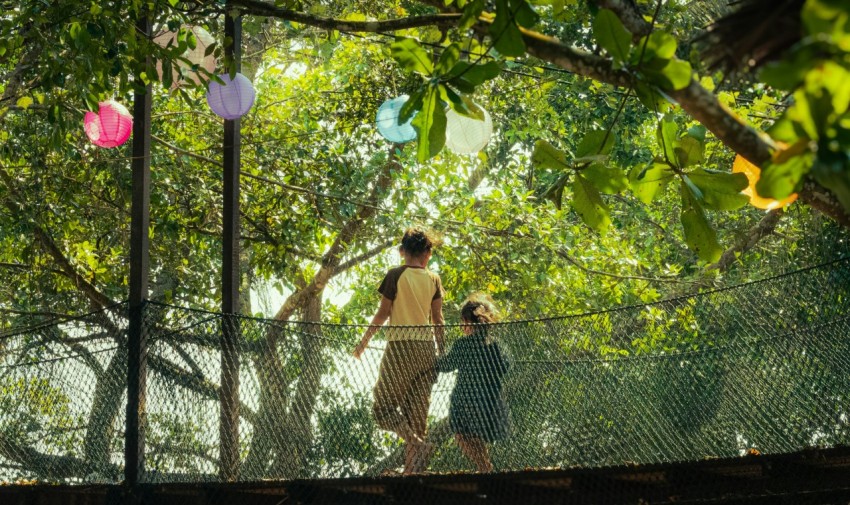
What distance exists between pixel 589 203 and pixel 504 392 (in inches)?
53.7

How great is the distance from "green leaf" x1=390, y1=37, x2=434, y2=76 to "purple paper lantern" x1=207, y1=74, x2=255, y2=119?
2.66 metres

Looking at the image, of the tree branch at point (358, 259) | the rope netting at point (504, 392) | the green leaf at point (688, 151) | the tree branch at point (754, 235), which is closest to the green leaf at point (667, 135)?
the green leaf at point (688, 151)

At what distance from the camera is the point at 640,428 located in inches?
103

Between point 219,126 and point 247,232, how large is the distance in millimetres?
873

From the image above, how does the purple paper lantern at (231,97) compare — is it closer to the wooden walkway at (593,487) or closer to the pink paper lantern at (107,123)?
the pink paper lantern at (107,123)

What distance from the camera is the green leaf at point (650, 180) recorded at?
149 cm

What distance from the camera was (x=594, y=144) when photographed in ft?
5.06

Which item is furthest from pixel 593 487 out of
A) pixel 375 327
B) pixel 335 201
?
pixel 335 201

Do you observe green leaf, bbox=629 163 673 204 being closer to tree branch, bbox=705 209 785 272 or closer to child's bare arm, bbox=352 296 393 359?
child's bare arm, bbox=352 296 393 359

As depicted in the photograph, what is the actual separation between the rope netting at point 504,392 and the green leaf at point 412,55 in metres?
1.31

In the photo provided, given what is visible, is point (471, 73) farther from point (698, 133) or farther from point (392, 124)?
point (392, 124)

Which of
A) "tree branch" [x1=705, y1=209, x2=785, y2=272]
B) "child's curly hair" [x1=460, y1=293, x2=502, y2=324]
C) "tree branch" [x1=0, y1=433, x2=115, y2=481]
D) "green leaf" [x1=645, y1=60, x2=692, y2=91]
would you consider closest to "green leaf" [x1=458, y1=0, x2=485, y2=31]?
"green leaf" [x1=645, y1=60, x2=692, y2=91]

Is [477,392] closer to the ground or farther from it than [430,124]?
farther from it

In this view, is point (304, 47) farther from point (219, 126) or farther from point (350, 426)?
point (350, 426)
